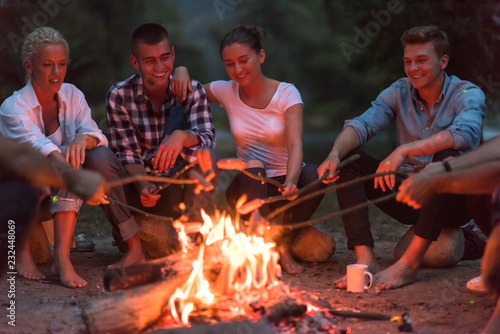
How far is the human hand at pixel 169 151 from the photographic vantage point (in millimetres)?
4078

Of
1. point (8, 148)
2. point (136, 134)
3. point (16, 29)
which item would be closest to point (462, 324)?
point (8, 148)

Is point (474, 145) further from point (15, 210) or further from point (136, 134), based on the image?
point (15, 210)

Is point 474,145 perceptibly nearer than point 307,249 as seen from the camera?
Yes

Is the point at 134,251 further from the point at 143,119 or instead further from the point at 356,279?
the point at 356,279

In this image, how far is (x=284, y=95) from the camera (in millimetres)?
4379

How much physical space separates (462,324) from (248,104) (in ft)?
7.44

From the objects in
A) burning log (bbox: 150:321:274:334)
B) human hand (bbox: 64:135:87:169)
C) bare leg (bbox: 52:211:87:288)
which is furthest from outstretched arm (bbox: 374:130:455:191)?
bare leg (bbox: 52:211:87:288)

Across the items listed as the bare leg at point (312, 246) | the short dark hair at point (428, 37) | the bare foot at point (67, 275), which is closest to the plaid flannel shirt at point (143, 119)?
the bare foot at point (67, 275)

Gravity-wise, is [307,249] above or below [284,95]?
below

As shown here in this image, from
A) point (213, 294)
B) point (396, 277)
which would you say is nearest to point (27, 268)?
point (213, 294)

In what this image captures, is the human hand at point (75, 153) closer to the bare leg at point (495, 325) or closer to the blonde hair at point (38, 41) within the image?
the blonde hair at point (38, 41)

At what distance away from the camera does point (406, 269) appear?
3754 millimetres

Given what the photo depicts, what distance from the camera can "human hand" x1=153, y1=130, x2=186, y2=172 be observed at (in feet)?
13.4

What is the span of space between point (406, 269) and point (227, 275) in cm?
134
